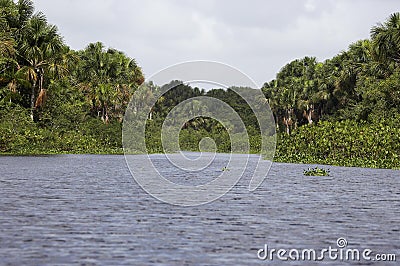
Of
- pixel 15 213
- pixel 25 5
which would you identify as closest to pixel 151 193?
pixel 15 213

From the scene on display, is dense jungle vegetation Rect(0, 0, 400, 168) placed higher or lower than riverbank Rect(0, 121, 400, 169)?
higher

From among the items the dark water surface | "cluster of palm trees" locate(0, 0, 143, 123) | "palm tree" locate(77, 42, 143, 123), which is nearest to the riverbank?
"cluster of palm trees" locate(0, 0, 143, 123)

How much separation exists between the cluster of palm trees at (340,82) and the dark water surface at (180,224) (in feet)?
81.5

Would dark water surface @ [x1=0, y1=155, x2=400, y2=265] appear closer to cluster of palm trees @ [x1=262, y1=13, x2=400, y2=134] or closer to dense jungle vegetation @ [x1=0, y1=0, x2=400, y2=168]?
dense jungle vegetation @ [x1=0, y1=0, x2=400, y2=168]

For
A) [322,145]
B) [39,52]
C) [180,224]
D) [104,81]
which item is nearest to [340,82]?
[322,145]

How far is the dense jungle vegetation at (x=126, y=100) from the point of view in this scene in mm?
45969

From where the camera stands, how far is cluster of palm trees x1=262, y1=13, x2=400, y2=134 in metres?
49.0

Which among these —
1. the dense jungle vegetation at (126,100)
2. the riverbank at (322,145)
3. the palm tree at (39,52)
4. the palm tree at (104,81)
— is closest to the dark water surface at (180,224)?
the riverbank at (322,145)

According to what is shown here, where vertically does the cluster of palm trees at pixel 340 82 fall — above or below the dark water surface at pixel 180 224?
above

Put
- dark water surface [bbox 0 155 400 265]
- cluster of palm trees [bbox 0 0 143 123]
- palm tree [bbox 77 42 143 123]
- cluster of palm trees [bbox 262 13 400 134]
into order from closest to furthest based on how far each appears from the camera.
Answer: dark water surface [bbox 0 155 400 265]
cluster of palm trees [bbox 262 13 400 134]
cluster of palm trees [bbox 0 0 143 123]
palm tree [bbox 77 42 143 123]

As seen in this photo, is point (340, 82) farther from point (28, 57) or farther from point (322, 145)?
point (28, 57)

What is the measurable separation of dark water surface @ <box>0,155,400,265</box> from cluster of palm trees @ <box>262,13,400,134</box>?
24.8 metres

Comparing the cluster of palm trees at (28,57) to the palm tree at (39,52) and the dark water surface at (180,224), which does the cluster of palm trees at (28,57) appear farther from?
the dark water surface at (180,224)

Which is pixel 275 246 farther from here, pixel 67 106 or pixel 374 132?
pixel 67 106
